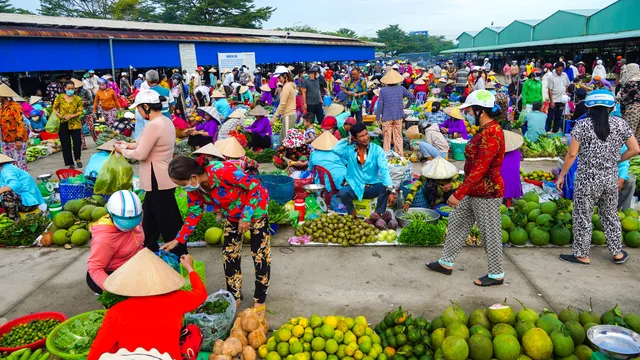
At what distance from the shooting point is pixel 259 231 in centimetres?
373

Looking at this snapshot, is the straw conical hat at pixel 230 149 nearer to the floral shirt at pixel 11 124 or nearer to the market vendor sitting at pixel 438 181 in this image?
the market vendor sitting at pixel 438 181

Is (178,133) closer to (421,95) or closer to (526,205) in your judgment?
(526,205)

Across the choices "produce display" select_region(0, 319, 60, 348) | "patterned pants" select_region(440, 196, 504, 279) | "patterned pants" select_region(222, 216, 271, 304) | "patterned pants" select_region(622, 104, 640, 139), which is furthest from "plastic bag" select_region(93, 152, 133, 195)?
"patterned pants" select_region(622, 104, 640, 139)

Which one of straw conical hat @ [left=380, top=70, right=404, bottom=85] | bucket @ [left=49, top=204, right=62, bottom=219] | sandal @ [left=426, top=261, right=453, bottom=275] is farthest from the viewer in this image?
straw conical hat @ [left=380, top=70, right=404, bottom=85]

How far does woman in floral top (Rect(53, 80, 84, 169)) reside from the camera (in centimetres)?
828

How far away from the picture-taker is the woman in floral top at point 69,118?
8.28 m

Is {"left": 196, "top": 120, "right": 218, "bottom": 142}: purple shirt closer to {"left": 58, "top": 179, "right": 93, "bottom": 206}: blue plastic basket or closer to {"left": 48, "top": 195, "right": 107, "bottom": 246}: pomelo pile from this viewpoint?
{"left": 58, "top": 179, "right": 93, "bottom": 206}: blue plastic basket

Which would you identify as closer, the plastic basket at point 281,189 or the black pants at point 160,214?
the black pants at point 160,214

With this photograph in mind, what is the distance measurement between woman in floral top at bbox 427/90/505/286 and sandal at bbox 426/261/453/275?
0.31m

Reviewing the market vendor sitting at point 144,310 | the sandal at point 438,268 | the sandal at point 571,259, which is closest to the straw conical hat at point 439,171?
the sandal at point 438,268

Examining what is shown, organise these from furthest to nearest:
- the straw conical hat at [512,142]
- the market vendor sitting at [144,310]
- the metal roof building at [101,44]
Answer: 1. the metal roof building at [101,44]
2. the straw conical hat at [512,142]
3. the market vendor sitting at [144,310]

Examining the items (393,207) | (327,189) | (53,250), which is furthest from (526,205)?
(53,250)

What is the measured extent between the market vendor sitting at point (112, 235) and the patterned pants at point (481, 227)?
286 cm

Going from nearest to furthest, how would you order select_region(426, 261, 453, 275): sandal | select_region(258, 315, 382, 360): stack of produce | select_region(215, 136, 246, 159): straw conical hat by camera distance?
select_region(258, 315, 382, 360): stack of produce, select_region(426, 261, 453, 275): sandal, select_region(215, 136, 246, 159): straw conical hat
